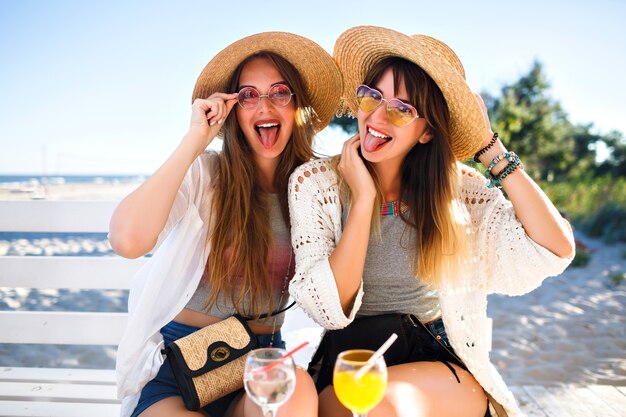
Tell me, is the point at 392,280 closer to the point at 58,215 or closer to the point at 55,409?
the point at 55,409

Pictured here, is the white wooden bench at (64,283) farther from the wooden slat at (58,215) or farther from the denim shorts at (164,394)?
the denim shorts at (164,394)

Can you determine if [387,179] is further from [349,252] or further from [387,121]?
[349,252]

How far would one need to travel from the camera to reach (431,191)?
2.76m

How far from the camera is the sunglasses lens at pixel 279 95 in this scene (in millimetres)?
2824

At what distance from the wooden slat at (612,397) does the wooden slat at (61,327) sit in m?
3.42

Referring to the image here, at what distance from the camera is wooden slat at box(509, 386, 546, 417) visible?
3299 millimetres

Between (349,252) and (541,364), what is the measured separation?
15.2 ft

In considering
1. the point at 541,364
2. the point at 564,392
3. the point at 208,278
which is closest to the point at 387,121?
the point at 208,278

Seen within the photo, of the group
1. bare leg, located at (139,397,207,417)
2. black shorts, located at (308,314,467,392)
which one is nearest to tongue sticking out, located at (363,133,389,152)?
black shorts, located at (308,314,467,392)

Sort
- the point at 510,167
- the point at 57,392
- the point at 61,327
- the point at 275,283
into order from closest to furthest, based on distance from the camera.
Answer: the point at 510,167 → the point at 275,283 → the point at 57,392 → the point at 61,327

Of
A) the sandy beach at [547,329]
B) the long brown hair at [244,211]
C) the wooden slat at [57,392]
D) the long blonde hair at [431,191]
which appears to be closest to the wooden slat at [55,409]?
the wooden slat at [57,392]

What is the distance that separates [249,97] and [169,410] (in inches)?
65.0

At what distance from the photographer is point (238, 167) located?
2842mm

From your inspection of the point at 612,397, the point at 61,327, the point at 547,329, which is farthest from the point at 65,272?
the point at 547,329
